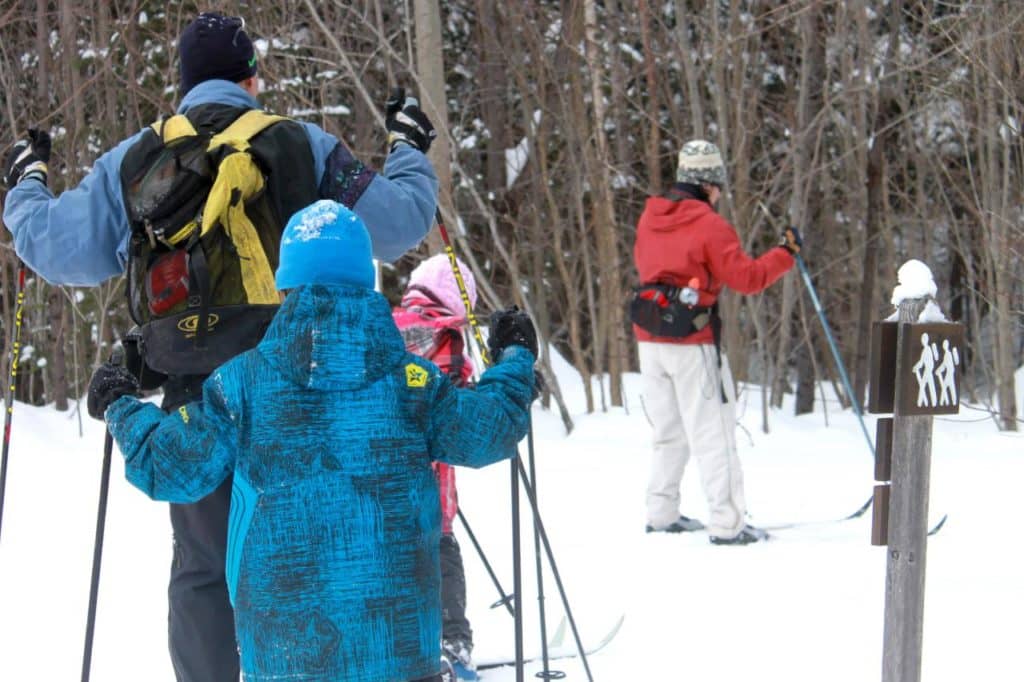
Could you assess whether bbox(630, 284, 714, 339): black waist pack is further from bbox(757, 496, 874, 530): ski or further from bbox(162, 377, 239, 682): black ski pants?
bbox(162, 377, 239, 682): black ski pants

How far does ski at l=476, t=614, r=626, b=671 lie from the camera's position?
4020mm

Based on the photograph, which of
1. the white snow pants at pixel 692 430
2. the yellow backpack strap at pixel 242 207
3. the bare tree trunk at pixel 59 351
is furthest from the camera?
→ the bare tree trunk at pixel 59 351

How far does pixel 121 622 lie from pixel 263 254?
2541mm

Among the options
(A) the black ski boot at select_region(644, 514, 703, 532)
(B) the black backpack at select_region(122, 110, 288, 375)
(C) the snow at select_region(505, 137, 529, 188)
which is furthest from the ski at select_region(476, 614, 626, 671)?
(C) the snow at select_region(505, 137, 529, 188)

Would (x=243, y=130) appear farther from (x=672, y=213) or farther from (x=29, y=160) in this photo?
(x=672, y=213)

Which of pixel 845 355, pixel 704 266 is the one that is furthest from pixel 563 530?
pixel 845 355

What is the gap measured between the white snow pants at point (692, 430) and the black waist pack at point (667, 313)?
92mm

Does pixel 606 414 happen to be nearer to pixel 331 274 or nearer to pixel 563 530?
pixel 563 530

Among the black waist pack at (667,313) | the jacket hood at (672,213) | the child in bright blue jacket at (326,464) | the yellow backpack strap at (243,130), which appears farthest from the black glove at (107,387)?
the jacket hood at (672,213)

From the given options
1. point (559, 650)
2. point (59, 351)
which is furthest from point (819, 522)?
point (59, 351)

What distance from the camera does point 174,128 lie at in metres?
2.80

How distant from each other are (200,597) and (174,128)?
1146 mm

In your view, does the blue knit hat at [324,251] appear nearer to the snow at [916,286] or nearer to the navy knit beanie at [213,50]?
the navy knit beanie at [213,50]

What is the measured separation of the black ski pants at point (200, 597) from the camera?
270 centimetres
